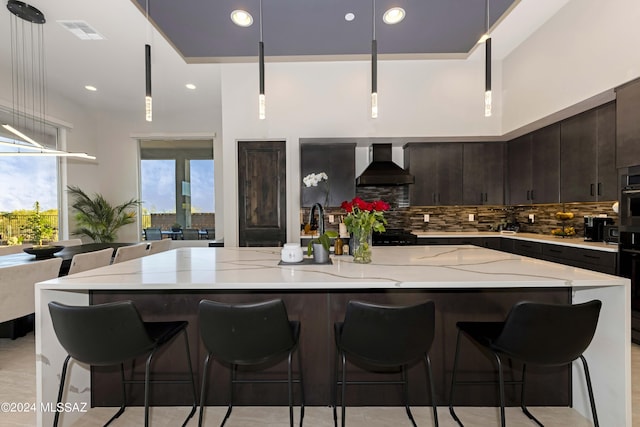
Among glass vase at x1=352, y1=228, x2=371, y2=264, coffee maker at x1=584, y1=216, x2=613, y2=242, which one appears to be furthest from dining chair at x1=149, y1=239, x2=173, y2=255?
coffee maker at x1=584, y1=216, x2=613, y2=242

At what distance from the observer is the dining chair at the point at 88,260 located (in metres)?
2.59

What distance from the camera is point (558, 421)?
1.71 m

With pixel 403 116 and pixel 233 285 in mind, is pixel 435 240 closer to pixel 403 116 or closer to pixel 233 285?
pixel 403 116

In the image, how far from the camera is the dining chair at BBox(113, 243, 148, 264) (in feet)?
10.0

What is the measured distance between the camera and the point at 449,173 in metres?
4.45

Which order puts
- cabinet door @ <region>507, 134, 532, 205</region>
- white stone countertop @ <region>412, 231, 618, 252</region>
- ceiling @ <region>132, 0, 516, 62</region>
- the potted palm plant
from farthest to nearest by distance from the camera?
the potted palm plant
cabinet door @ <region>507, 134, 532, 205</region>
white stone countertop @ <region>412, 231, 618, 252</region>
ceiling @ <region>132, 0, 516, 62</region>

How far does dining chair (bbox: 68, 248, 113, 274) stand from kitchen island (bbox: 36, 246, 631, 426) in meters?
1.07

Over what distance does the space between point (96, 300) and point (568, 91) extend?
15.7ft

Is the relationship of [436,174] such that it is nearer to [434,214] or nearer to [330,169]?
[434,214]

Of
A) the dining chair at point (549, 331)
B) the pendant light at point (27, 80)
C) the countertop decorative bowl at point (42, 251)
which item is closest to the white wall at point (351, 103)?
the pendant light at point (27, 80)

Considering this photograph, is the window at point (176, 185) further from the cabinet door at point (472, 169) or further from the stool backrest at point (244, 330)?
the stool backrest at point (244, 330)

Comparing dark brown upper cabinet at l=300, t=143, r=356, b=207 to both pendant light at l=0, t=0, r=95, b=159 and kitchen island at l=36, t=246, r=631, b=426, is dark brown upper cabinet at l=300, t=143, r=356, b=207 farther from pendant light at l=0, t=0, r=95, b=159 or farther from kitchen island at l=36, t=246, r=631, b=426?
pendant light at l=0, t=0, r=95, b=159

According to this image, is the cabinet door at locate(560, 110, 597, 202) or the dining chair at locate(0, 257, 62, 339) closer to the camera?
the dining chair at locate(0, 257, 62, 339)

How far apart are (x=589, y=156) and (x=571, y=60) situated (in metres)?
1.07
